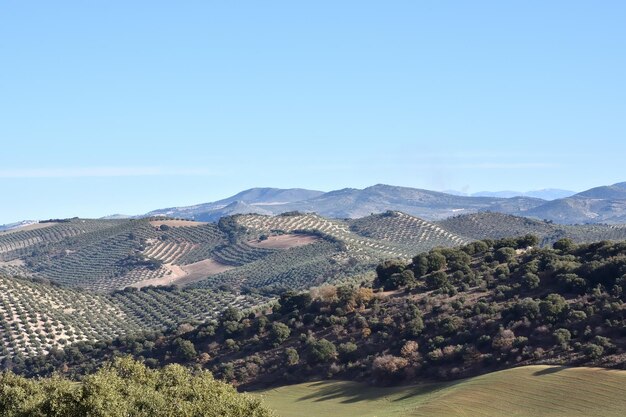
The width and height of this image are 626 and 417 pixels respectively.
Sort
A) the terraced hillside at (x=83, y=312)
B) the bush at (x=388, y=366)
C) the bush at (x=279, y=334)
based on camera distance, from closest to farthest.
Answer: the bush at (x=388, y=366), the bush at (x=279, y=334), the terraced hillside at (x=83, y=312)

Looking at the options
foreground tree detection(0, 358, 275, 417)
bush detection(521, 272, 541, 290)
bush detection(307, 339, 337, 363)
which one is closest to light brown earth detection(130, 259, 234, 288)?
bush detection(307, 339, 337, 363)

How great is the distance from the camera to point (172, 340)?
77125 millimetres

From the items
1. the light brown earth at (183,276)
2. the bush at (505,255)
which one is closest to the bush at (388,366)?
the bush at (505,255)

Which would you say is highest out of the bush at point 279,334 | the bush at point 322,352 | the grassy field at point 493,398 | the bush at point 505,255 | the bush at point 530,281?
the bush at point 505,255

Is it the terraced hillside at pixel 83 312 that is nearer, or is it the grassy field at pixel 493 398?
the grassy field at pixel 493 398

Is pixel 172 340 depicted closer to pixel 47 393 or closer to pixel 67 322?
pixel 67 322

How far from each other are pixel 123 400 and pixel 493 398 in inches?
948

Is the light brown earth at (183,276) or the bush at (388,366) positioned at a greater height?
the light brown earth at (183,276)

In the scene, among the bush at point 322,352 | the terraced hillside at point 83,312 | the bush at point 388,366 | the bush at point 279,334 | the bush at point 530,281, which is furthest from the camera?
the terraced hillside at point 83,312

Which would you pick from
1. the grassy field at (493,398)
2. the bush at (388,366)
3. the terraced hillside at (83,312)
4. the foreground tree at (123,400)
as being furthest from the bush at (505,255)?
the terraced hillside at (83,312)

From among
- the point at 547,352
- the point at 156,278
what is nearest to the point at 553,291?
the point at 547,352

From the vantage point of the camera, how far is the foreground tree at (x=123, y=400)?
32281 millimetres

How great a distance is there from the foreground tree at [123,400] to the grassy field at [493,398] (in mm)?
14909

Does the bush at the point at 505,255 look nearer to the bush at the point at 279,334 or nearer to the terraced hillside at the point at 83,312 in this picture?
the bush at the point at 279,334
